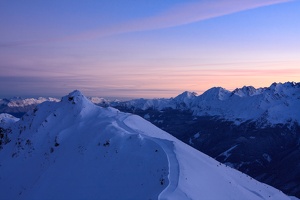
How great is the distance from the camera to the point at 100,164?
40125mm

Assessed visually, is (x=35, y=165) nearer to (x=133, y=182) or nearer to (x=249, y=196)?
(x=133, y=182)

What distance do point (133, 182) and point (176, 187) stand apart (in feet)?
16.1

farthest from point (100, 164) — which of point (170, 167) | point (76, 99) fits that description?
point (76, 99)

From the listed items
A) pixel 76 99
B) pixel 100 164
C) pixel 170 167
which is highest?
pixel 76 99

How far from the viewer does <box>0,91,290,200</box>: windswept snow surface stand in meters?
34.6

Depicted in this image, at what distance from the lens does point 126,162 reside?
38.8 meters

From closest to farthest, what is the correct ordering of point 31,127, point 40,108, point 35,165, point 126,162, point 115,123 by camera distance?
point 126,162 → point 35,165 → point 115,123 → point 31,127 → point 40,108

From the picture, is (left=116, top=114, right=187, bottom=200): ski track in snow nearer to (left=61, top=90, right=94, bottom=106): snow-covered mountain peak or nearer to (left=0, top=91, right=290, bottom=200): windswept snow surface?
(left=0, top=91, right=290, bottom=200): windswept snow surface

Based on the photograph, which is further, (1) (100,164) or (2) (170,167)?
(1) (100,164)

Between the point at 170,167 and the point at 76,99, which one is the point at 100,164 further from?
the point at 76,99

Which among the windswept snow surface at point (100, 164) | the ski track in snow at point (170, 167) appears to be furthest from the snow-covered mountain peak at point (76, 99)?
the ski track in snow at point (170, 167)

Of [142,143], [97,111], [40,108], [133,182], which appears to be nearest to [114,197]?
[133,182]

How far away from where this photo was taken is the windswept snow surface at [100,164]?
34.6 m

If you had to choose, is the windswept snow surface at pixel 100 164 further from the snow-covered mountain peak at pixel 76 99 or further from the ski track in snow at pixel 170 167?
the snow-covered mountain peak at pixel 76 99
